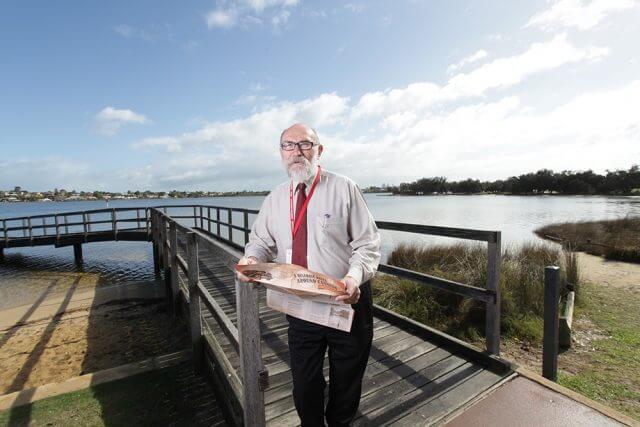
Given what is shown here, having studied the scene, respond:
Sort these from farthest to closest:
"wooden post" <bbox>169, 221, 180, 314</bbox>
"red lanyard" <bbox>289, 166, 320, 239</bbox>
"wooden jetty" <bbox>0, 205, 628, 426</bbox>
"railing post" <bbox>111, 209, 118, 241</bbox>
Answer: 1. "railing post" <bbox>111, 209, 118, 241</bbox>
2. "wooden post" <bbox>169, 221, 180, 314</bbox>
3. "wooden jetty" <bbox>0, 205, 628, 426</bbox>
4. "red lanyard" <bbox>289, 166, 320, 239</bbox>

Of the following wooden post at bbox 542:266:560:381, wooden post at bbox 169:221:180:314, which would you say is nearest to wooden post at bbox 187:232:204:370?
wooden post at bbox 169:221:180:314

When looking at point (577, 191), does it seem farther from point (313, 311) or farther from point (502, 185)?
point (313, 311)

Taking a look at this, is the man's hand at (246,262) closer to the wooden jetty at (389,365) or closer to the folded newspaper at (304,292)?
the folded newspaper at (304,292)

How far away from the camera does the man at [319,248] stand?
1497 millimetres

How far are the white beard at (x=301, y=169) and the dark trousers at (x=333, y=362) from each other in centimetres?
62

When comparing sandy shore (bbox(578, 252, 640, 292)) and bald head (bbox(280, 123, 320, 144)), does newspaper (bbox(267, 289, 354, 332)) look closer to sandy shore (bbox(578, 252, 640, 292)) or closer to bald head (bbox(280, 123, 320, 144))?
bald head (bbox(280, 123, 320, 144))

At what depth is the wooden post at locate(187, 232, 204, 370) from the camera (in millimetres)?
3328

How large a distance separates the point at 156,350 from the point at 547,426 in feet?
15.8

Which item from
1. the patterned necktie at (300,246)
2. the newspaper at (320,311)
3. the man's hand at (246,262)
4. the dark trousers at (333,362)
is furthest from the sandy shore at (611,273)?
the man's hand at (246,262)

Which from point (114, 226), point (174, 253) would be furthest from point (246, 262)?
point (114, 226)

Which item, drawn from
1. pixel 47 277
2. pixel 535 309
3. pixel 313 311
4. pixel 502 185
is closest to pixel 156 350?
pixel 313 311

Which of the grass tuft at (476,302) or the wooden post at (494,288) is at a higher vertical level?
the wooden post at (494,288)

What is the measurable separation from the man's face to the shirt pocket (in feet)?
0.79

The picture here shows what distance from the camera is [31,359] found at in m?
4.79
